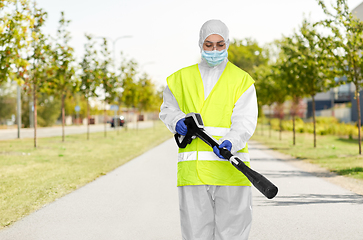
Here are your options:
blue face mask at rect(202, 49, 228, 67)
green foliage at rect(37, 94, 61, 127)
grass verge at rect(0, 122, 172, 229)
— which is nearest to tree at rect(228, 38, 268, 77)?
green foliage at rect(37, 94, 61, 127)

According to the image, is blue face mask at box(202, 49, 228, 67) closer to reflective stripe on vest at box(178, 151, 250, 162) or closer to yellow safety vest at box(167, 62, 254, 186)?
yellow safety vest at box(167, 62, 254, 186)

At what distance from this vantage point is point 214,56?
319cm

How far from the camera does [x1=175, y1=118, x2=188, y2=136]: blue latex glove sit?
10.2 ft

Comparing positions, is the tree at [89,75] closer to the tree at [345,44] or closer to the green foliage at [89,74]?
the green foliage at [89,74]

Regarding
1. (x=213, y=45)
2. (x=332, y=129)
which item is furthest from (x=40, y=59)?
(x=332, y=129)

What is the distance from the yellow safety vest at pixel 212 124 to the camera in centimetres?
311

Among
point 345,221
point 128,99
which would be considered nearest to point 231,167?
point 345,221

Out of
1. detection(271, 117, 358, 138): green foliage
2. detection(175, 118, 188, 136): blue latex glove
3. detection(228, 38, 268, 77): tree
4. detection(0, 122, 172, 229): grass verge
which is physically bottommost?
detection(0, 122, 172, 229): grass verge

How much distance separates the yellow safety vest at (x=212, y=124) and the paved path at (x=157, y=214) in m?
2.20

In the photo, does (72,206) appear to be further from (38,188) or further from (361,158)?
(361,158)

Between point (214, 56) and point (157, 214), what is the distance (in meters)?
3.76

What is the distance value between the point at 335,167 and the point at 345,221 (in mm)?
7047

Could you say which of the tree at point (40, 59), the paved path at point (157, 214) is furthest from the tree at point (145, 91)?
the paved path at point (157, 214)

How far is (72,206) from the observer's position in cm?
698
